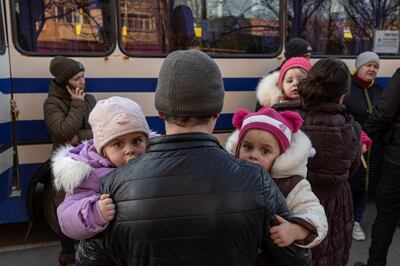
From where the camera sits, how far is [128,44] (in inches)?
153

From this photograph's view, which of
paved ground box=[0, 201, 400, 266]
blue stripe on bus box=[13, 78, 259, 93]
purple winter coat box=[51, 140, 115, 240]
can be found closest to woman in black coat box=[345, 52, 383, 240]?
paved ground box=[0, 201, 400, 266]

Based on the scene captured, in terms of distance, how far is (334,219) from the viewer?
2.12 metres

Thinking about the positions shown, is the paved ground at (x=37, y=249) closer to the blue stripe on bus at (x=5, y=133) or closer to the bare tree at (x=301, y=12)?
the blue stripe on bus at (x=5, y=133)

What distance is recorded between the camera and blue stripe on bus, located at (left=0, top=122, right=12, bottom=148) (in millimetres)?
3447

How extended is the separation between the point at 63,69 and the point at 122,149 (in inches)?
79.1

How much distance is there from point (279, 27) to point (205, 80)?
3.67 metres

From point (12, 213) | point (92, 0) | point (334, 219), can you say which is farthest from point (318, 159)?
point (12, 213)

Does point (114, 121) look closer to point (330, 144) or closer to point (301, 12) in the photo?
point (330, 144)

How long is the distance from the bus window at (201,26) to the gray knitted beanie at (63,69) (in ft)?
2.14

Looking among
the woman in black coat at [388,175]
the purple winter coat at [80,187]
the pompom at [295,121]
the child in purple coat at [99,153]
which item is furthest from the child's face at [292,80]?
the purple winter coat at [80,187]

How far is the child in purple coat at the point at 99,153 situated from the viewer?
4.71ft

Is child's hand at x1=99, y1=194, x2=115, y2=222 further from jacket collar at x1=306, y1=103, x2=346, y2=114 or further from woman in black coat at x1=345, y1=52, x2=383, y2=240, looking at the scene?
woman in black coat at x1=345, y1=52, x2=383, y2=240

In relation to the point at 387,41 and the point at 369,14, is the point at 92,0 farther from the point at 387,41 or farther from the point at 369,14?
the point at 387,41

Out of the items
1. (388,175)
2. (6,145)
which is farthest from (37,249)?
(388,175)
